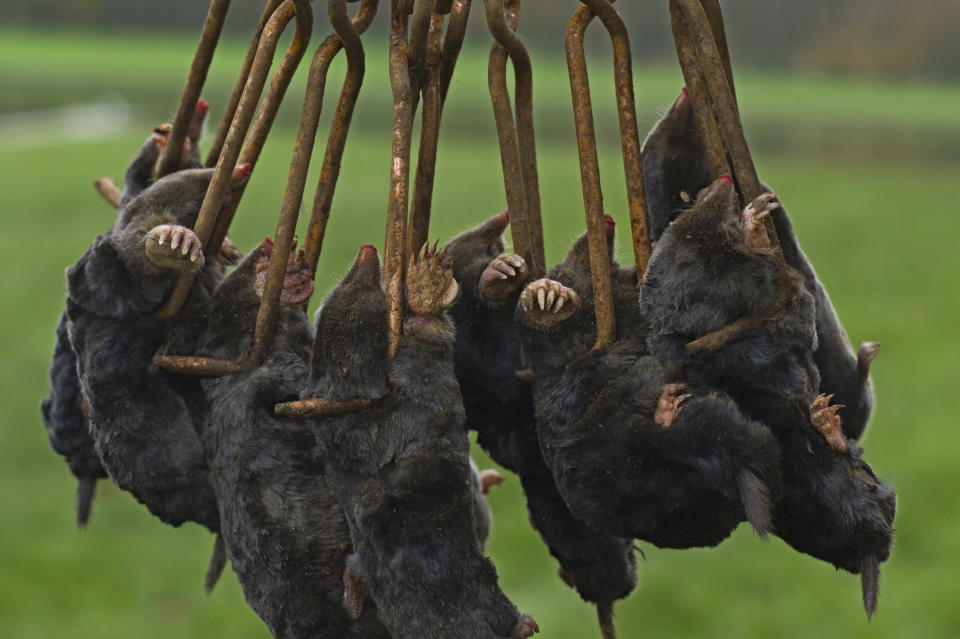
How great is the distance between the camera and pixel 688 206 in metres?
2.53

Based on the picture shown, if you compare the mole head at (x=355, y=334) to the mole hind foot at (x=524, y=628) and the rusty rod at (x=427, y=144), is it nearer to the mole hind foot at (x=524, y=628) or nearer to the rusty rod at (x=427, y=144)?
the rusty rod at (x=427, y=144)

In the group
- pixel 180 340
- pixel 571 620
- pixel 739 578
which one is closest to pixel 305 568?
pixel 180 340

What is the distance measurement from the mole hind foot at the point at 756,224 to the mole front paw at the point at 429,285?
1.86 ft

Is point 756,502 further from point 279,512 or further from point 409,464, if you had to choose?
point 279,512

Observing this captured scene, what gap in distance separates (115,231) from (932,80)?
2619cm

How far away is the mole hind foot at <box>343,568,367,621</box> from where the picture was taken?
2182mm

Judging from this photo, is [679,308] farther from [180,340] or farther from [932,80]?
[932,80]

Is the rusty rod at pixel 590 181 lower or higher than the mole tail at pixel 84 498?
higher

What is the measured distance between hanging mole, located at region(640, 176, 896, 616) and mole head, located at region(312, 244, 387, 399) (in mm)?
517

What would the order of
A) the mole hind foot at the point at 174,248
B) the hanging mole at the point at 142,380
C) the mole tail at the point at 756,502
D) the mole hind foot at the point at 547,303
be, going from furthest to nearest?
the hanging mole at the point at 142,380 → the mole hind foot at the point at 174,248 → the mole hind foot at the point at 547,303 → the mole tail at the point at 756,502

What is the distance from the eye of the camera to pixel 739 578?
742cm

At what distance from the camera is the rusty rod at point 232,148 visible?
238 cm

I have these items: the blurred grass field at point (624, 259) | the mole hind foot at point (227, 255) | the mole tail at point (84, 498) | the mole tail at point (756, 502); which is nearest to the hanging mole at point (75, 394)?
the mole tail at point (84, 498)

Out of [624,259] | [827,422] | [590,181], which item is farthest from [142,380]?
[624,259]
